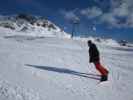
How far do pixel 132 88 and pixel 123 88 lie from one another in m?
0.43

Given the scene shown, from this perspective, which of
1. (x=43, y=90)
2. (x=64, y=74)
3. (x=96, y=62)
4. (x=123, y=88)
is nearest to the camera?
(x=43, y=90)

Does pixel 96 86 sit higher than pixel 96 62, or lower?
lower

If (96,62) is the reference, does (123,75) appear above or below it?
below

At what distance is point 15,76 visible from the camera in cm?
902

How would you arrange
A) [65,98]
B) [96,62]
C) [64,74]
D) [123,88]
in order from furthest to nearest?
[64,74] → [96,62] → [123,88] → [65,98]

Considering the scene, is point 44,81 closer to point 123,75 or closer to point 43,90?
point 43,90

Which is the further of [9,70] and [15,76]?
[9,70]

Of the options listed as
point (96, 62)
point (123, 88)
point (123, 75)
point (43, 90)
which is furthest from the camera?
point (123, 75)

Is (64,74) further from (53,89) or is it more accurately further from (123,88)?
(123,88)

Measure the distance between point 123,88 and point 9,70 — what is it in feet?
18.5

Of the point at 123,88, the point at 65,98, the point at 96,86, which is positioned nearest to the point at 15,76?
the point at 65,98

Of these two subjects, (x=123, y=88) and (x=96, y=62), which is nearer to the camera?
(x=123, y=88)

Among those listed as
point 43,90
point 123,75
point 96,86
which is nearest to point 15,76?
point 43,90

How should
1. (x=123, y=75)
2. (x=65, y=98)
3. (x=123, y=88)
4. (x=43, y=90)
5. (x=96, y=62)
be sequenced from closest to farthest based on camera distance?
1. (x=65, y=98)
2. (x=43, y=90)
3. (x=123, y=88)
4. (x=96, y=62)
5. (x=123, y=75)
